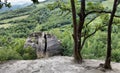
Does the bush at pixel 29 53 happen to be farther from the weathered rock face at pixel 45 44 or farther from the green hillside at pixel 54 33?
the weathered rock face at pixel 45 44

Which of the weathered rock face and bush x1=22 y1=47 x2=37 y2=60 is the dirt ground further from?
bush x1=22 y1=47 x2=37 y2=60

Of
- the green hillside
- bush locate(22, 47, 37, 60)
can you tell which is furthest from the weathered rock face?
the green hillside

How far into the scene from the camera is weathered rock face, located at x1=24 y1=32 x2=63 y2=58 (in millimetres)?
27219

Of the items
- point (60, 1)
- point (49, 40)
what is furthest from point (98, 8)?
point (49, 40)

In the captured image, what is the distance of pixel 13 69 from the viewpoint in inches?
675

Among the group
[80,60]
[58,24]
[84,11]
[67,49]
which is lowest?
[58,24]

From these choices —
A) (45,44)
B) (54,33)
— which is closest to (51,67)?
(45,44)

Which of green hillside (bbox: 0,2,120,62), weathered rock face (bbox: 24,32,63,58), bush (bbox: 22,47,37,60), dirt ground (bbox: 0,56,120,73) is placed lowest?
green hillside (bbox: 0,2,120,62)

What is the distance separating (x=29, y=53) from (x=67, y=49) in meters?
4.44

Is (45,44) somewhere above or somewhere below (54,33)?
above

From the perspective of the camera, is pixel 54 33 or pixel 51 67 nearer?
pixel 51 67

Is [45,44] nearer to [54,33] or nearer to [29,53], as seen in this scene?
[29,53]

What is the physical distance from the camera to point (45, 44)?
92.0 ft

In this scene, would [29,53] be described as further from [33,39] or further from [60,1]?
[60,1]
